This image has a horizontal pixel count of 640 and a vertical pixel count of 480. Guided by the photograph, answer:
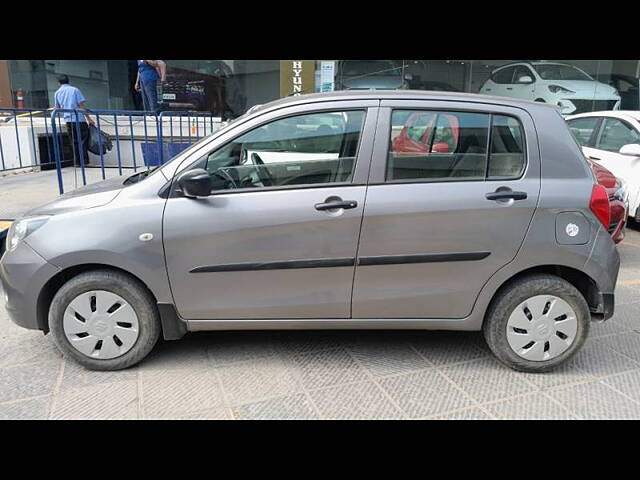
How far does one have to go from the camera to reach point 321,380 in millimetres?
3014

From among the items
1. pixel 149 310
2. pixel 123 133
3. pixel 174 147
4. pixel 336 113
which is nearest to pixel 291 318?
pixel 149 310

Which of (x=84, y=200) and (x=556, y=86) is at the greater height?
(x=556, y=86)

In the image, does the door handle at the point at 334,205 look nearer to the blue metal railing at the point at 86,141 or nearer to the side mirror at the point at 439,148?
the side mirror at the point at 439,148

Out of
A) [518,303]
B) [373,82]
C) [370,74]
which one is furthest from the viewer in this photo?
[373,82]

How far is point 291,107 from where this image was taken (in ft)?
9.93

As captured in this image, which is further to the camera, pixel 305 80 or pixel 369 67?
pixel 369 67

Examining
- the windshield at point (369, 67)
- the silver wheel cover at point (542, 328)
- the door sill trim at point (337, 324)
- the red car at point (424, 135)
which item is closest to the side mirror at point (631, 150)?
the silver wheel cover at point (542, 328)

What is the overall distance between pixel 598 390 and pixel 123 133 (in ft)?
33.6

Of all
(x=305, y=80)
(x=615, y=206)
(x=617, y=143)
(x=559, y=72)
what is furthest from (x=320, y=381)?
(x=559, y=72)

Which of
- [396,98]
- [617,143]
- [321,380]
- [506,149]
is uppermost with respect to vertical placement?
[396,98]

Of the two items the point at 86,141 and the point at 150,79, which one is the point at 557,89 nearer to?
the point at 150,79

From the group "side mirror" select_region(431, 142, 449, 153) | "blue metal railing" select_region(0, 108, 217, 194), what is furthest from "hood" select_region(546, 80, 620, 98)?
"side mirror" select_region(431, 142, 449, 153)

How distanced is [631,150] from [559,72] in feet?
22.7

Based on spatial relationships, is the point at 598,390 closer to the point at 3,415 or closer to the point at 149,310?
the point at 149,310
